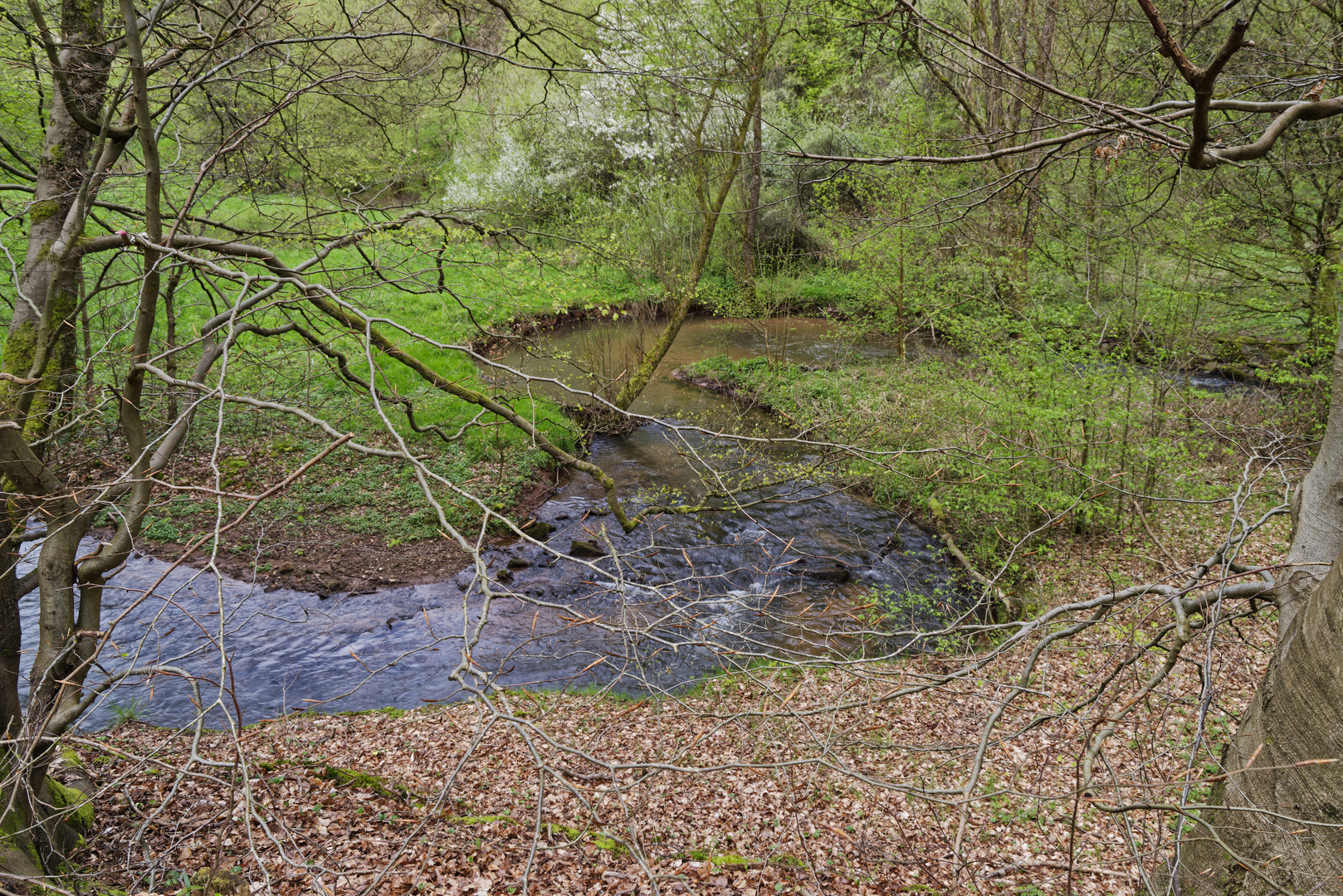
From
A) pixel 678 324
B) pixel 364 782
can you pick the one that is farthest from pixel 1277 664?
pixel 678 324

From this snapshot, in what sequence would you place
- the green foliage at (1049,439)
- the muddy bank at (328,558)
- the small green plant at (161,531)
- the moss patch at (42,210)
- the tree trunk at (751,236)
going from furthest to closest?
the tree trunk at (751,236) < the small green plant at (161,531) < the muddy bank at (328,558) < the green foliage at (1049,439) < the moss patch at (42,210)

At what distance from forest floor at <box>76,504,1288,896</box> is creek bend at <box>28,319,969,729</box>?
526 millimetres

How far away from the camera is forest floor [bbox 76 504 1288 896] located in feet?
12.5

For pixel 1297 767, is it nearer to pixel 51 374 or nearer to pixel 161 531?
pixel 51 374

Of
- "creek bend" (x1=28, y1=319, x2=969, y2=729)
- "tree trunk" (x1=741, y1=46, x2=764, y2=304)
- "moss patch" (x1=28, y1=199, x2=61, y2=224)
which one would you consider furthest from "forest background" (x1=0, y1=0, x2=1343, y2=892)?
"creek bend" (x1=28, y1=319, x2=969, y2=729)

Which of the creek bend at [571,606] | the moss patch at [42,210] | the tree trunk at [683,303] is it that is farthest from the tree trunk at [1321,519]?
the tree trunk at [683,303]

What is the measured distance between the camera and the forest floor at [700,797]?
12.5ft

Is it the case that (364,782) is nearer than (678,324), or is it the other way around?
(364,782)

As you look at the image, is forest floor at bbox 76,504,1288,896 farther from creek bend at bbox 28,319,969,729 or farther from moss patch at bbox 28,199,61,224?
moss patch at bbox 28,199,61,224

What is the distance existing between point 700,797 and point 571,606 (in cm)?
216

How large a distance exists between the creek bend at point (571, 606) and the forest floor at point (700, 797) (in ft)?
1.73

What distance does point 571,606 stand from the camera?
6629mm

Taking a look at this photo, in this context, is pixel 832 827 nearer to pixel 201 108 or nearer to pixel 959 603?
pixel 959 603

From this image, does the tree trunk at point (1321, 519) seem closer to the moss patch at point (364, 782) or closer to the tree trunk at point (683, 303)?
the moss patch at point (364, 782)
